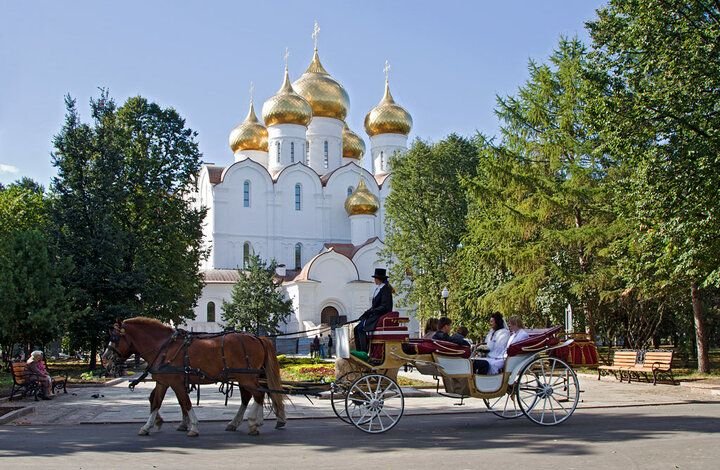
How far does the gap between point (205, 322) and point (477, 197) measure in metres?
31.4

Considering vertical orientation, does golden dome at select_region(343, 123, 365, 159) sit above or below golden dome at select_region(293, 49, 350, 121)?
below

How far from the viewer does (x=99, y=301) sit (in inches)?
1050

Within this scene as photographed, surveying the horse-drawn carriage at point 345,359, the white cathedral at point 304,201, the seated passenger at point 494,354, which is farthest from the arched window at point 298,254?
the horse-drawn carriage at point 345,359

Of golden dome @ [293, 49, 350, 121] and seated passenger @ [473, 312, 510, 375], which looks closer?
→ seated passenger @ [473, 312, 510, 375]

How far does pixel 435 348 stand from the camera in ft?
36.8

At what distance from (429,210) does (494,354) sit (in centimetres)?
2967

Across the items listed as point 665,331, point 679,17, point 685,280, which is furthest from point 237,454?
point 665,331

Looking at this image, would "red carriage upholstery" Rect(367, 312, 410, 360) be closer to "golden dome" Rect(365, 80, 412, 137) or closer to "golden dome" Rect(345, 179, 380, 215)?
"golden dome" Rect(345, 179, 380, 215)

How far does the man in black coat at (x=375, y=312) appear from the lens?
435 inches

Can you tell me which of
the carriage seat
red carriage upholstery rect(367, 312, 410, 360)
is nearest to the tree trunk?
the carriage seat

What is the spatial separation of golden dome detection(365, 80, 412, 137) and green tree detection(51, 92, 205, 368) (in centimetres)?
3154

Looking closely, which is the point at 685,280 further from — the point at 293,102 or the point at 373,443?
the point at 293,102

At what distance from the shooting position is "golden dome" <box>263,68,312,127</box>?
59.9 m

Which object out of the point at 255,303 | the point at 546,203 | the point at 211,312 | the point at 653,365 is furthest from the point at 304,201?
the point at 653,365
